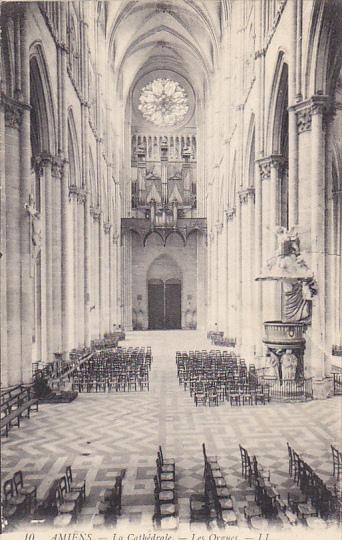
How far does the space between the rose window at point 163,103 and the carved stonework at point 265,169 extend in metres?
28.2

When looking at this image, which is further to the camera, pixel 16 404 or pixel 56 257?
pixel 56 257

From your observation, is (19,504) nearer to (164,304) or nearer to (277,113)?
(277,113)

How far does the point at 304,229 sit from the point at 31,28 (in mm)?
10654

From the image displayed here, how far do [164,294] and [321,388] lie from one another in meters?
30.8

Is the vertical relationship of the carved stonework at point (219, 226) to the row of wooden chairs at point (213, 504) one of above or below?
above

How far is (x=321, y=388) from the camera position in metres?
14.1

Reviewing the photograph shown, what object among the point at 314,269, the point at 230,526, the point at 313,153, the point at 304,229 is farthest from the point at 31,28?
the point at 230,526

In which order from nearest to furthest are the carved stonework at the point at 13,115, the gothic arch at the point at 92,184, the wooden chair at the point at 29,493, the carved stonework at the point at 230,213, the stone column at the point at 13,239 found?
1. the wooden chair at the point at 29,493
2. the stone column at the point at 13,239
3. the carved stonework at the point at 13,115
4. the gothic arch at the point at 92,184
5. the carved stonework at the point at 230,213

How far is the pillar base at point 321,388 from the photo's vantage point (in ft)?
46.3

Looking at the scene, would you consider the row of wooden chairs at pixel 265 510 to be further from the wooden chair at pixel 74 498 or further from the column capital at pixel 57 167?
the column capital at pixel 57 167

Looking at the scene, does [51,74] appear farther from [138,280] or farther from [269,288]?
[138,280]

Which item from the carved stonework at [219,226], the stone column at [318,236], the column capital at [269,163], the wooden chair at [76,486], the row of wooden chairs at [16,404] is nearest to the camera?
the wooden chair at [76,486]

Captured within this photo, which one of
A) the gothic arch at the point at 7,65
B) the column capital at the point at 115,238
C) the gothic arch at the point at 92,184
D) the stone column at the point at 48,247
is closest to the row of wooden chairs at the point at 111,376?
the stone column at the point at 48,247

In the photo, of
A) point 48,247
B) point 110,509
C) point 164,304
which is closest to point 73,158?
point 48,247
